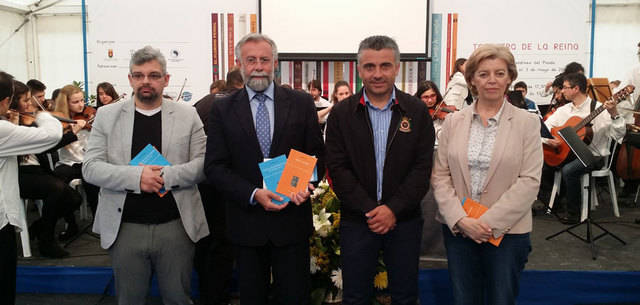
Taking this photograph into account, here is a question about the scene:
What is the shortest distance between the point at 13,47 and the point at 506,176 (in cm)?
929

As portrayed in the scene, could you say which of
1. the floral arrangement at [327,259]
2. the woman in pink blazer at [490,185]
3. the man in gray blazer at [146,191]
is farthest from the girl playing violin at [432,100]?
the man in gray blazer at [146,191]

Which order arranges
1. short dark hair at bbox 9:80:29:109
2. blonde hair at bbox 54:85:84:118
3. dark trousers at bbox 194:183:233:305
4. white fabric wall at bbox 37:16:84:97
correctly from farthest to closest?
white fabric wall at bbox 37:16:84:97
blonde hair at bbox 54:85:84:118
short dark hair at bbox 9:80:29:109
dark trousers at bbox 194:183:233:305

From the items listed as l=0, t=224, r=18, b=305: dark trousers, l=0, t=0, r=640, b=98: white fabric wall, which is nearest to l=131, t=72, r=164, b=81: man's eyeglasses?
l=0, t=224, r=18, b=305: dark trousers

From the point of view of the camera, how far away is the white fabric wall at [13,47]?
26.9 ft

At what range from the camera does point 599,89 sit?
15.5 feet

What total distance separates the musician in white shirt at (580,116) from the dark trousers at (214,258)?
11.6ft

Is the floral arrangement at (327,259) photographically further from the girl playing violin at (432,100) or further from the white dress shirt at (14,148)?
the white dress shirt at (14,148)

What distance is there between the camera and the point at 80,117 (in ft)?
15.2

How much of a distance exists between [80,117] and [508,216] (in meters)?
4.25

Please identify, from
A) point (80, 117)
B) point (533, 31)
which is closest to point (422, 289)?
point (80, 117)

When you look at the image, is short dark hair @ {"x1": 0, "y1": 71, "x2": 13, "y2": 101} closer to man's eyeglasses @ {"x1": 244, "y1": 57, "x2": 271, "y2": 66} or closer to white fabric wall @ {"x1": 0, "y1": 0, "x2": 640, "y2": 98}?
man's eyeglasses @ {"x1": 244, "y1": 57, "x2": 271, "y2": 66}

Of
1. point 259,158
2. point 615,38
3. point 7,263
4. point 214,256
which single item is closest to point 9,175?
point 7,263

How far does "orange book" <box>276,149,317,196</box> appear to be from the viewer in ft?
6.37

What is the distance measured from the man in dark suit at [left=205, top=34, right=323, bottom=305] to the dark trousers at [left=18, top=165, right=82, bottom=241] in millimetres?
2518
